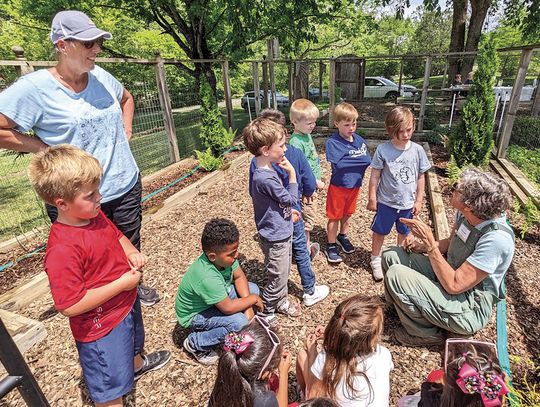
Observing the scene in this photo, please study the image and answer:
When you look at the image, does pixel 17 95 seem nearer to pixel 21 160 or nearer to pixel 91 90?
pixel 91 90

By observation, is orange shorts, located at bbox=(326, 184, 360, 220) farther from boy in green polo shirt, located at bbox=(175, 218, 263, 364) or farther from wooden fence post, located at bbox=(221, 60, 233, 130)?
wooden fence post, located at bbox=(221, 60, 233, 130)

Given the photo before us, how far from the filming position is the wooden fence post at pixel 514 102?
6160mm

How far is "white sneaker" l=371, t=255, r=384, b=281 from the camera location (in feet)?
11.5

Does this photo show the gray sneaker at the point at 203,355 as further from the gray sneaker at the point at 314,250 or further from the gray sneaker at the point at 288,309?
the gray sneaker at the point at 314,250

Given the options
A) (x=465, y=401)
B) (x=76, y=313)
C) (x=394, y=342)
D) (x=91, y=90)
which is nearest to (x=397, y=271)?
(x=394, y=342)

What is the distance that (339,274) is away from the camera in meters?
3.65

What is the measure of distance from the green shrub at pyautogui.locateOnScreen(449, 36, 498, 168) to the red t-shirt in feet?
20.6

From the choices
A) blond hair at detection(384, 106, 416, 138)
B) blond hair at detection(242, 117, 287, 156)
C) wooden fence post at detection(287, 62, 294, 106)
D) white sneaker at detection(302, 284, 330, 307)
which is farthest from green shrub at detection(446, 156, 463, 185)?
wooden fence post at detection(287, 62, 294, 106)

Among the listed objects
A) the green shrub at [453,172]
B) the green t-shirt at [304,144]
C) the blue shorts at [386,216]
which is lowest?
the green shrub at [453,172]

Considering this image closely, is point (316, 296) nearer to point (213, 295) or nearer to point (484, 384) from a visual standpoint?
point (213, 295)

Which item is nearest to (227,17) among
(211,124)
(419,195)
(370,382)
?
(211,124)

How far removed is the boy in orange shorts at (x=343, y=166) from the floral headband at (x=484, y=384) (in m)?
2.40

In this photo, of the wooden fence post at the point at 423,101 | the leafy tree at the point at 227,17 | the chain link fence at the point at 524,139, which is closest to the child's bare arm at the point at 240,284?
the chain link fence at the point at 524,139

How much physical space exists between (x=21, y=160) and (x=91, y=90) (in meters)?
9.87
